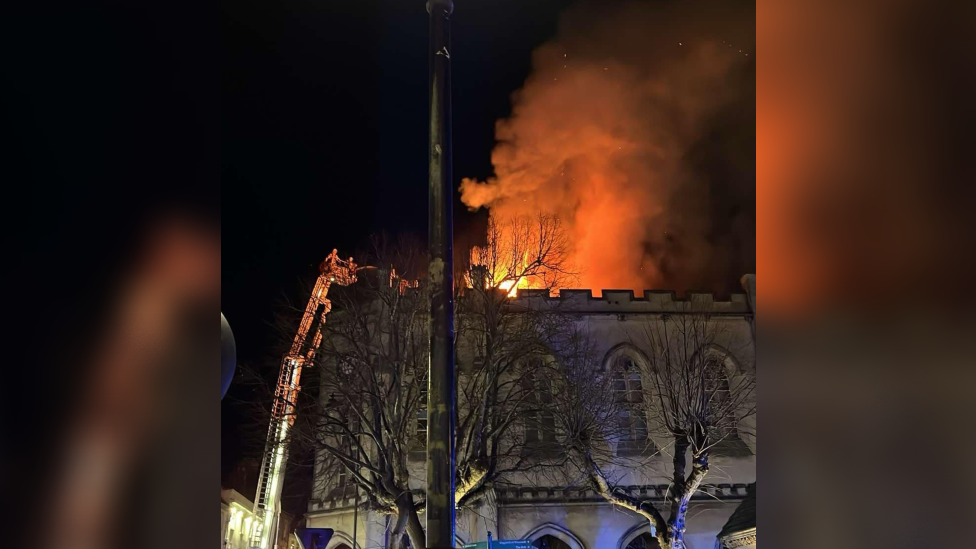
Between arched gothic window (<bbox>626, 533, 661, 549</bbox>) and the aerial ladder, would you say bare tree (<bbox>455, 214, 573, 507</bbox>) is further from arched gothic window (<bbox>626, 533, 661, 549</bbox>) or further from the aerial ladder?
arched gothic window (<bbox>626, 533, 661, 549</bbox>)

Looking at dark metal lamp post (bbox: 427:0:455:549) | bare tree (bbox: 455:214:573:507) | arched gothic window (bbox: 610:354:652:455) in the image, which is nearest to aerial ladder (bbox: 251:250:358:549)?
bare tree (bbox: 455:214:573:507)

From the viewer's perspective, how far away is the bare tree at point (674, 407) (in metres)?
18.9

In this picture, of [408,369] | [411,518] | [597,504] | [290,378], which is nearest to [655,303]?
[597,504]

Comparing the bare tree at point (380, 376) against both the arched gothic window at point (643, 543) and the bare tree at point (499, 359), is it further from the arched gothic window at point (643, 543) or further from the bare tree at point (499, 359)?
the arched gothic window at point (643, 543)

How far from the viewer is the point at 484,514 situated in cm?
2548

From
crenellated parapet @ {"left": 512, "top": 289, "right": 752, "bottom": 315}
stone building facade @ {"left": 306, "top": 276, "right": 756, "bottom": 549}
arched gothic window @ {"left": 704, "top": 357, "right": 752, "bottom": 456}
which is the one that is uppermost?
crenellated parapet @ {"left": 512, "top": 289, "right": 752, "bottom": 315}

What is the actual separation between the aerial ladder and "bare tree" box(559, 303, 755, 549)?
815 centimetres

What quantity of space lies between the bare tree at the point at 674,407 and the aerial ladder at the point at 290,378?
26.7ft

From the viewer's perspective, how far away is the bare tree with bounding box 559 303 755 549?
18859 millimetres

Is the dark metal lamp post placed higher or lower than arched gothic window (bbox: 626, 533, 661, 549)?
higher
